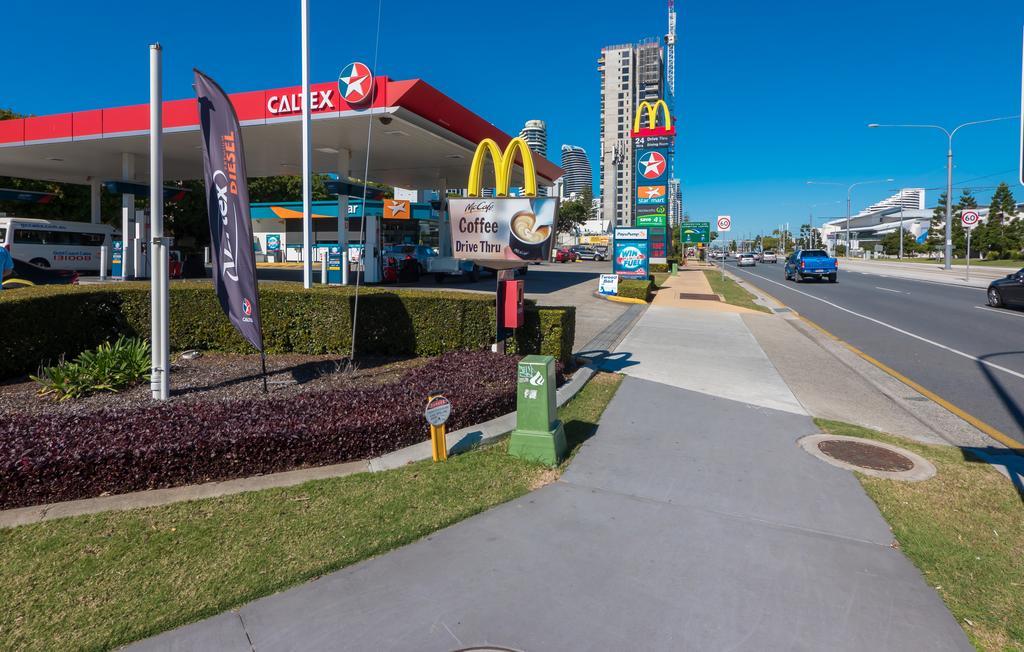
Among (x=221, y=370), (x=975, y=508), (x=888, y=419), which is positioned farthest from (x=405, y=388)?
(x=888, y=419)

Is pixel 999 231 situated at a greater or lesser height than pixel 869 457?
greater

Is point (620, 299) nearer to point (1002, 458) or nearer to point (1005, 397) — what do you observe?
point (1005, 397)

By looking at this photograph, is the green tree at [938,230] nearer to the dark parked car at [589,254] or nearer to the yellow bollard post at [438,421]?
the dark parked car at [589,254]

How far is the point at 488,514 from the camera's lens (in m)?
4.34

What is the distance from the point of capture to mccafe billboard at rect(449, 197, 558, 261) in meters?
7.45

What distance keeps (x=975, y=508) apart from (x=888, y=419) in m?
3.05

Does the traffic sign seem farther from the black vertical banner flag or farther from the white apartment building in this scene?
the white apartment building

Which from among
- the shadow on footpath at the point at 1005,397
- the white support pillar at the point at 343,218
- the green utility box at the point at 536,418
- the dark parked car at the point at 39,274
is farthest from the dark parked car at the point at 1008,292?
the dark parked car at the point at 39,274

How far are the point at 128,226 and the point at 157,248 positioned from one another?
765 inches

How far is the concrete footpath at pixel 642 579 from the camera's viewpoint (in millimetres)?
3008

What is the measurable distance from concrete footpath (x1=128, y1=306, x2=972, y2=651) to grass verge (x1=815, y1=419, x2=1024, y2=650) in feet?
0.43

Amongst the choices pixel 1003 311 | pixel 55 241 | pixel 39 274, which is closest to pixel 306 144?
pixel 55 241

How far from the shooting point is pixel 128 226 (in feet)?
74.5

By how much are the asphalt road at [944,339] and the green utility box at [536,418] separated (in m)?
Result: 5.15
